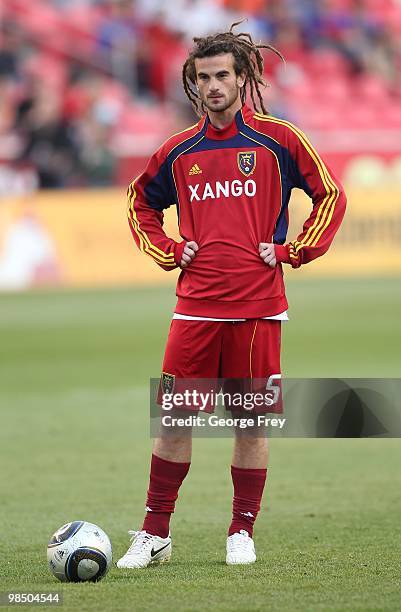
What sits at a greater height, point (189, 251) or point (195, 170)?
point (195, 170)

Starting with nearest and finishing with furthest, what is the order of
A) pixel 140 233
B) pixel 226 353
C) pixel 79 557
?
pixel 79 557
pixel 226 353
pixel 140 233

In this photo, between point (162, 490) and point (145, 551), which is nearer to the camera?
point (145, 551)

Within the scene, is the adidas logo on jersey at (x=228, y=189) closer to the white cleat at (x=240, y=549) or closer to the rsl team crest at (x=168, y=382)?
the rsl team crest at (x=168, y=382)

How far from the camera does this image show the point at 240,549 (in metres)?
5.22

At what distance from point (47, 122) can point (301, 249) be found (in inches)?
728

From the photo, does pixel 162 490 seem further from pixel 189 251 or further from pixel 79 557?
pixel 189 251

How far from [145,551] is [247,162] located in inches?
66.8

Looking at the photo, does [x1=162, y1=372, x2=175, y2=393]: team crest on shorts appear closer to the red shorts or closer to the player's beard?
the red shorts

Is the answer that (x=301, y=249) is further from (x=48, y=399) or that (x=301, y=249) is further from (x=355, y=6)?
(x=355, y=6)

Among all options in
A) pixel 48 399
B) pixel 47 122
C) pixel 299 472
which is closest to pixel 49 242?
pixel 47 122

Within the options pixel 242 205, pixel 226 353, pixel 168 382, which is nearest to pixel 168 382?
pixel 168 382

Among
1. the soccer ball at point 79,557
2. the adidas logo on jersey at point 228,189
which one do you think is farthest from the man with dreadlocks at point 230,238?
the soccer ball at point 79,557

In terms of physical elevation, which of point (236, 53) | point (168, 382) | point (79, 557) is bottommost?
point (79, 557)

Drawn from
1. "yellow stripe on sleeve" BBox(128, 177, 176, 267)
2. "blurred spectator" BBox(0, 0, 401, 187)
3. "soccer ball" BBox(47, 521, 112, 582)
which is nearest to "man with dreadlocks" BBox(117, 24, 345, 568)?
"yellow stripe on sleeve" BBox(128, 177, 176, 267)
